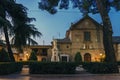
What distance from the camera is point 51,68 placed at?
24.6m

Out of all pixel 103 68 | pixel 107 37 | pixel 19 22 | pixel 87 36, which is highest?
pixel 87 36

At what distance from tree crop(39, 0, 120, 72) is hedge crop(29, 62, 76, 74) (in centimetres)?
418

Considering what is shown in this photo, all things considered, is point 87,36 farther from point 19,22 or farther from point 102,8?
point 102,8

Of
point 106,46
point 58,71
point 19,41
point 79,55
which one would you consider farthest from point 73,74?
point 79,55

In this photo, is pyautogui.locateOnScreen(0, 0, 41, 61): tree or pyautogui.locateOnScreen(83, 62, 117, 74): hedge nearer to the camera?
pyautogui.locateOnScreen(83, 62, 117, 74): hedge

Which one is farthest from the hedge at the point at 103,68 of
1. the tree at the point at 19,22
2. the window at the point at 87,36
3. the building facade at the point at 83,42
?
the window at the point at 87,36

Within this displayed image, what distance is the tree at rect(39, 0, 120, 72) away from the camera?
27781mm

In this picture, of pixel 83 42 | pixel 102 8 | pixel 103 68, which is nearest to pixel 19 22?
pixel 102 8

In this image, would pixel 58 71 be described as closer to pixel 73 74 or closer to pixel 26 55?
pixel 73 74

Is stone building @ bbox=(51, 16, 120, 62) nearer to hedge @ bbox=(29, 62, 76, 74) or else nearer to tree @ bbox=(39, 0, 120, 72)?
tree @ bbox=(39, 0, 120, 72)

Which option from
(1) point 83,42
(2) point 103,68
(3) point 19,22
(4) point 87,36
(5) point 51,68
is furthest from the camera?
(4) point 87,36

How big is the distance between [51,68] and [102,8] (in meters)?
7.57

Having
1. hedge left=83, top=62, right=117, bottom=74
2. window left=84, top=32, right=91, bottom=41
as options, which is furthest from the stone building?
hedge left=83, top=62, right=117, bottom=74

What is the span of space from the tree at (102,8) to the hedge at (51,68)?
4.18 meters
